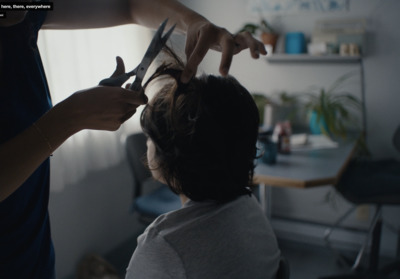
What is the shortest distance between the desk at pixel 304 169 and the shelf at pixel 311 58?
742 mm

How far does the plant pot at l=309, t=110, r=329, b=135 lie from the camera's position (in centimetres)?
245

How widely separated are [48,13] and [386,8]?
97.8 inches

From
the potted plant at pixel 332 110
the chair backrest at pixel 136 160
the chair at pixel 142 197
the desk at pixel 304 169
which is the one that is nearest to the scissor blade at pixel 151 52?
the desk at pixel 304 169

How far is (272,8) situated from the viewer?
286 centimetres

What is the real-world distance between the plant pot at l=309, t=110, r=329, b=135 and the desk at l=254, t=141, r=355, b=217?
0.79 ft

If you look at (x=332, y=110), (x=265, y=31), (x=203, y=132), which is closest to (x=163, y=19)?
(x=203, y=132)

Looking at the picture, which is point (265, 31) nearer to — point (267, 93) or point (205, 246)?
point (267, 93)

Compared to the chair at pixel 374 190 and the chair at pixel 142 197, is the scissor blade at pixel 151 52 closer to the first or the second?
the chair at pixel 142 197

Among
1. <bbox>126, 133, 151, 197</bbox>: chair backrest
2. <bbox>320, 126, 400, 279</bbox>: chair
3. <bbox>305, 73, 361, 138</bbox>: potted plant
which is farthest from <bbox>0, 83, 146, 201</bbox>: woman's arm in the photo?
<bbox>305, 73, 361, 138</bbox>: potted plant

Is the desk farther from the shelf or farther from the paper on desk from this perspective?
the shelf

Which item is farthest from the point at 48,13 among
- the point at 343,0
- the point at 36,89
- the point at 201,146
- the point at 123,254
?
the point at 343,0

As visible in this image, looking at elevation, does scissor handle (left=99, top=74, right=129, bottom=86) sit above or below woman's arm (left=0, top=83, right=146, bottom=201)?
above

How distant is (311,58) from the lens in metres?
2.74

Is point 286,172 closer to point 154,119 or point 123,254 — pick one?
point 154,119
